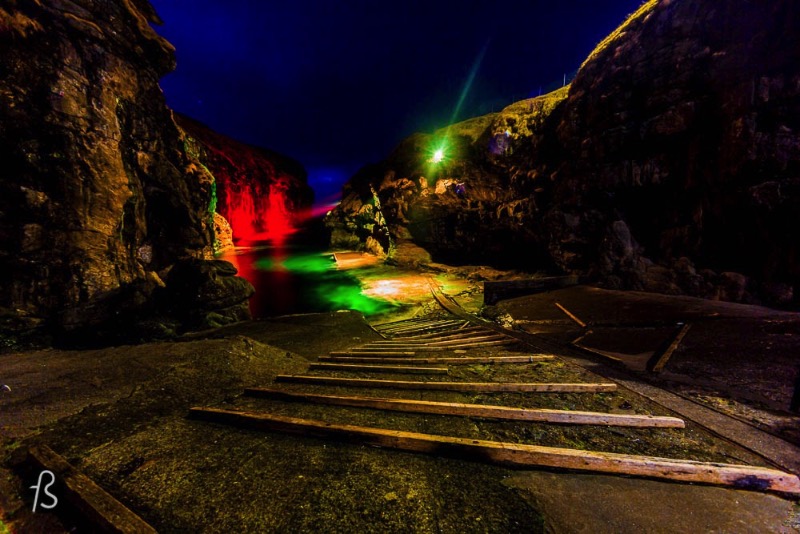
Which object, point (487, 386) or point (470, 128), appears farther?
point (470, 128)

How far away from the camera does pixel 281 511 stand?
6.47 feet

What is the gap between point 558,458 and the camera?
7.54ft

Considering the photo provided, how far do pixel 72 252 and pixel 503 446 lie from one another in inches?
412

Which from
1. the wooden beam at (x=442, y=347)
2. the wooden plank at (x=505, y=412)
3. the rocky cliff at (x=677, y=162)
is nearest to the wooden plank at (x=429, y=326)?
the wooden beam at (x=442, y=347)

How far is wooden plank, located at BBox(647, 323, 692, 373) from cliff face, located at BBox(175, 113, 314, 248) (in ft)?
166

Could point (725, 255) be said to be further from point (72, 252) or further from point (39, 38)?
point (39, 38)

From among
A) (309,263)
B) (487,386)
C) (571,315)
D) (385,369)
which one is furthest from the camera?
(309,263)

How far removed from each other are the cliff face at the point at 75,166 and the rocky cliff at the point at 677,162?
16255 mm

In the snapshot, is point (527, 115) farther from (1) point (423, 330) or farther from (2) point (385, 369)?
(2) point (385, 369)

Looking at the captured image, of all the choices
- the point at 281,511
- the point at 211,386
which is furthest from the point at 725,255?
the point at 211,386

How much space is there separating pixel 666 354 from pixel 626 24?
17.6 m

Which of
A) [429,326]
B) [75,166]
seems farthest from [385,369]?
[75,166]

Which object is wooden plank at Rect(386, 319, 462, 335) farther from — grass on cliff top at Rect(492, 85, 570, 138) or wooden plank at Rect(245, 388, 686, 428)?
grass on cliff top at Rect(492, 85, 570, 138)

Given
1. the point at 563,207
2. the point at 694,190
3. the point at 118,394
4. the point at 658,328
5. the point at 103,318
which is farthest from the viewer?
the point at 563,207
